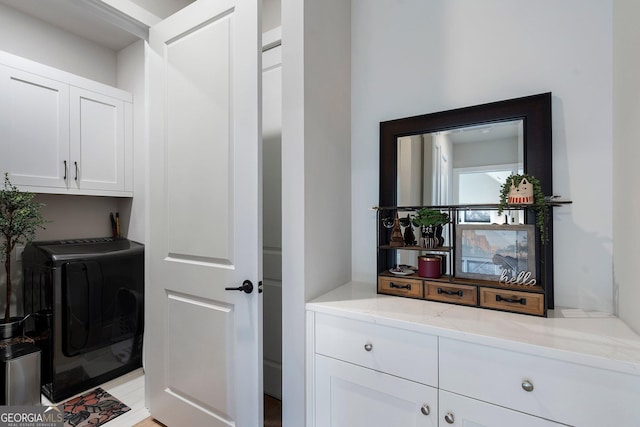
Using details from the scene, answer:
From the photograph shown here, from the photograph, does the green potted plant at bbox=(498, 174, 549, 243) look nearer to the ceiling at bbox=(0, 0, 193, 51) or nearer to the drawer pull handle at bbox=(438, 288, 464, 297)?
the drawer pull handle at bbox=(438, 288, 464, 297)

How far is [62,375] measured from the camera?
207 centimetres

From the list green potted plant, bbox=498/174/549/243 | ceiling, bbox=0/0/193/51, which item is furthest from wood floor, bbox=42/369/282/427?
ceiling, bbox=0/0/193/51

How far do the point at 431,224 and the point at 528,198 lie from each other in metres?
0.38

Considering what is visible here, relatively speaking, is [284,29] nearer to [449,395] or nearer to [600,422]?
[449,395]

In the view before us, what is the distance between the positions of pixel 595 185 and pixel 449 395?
971 millimetres

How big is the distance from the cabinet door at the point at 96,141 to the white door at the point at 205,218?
982mm

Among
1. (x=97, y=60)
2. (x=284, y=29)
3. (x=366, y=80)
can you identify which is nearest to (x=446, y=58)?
(x=366, y=80)

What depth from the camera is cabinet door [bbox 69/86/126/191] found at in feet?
7.76

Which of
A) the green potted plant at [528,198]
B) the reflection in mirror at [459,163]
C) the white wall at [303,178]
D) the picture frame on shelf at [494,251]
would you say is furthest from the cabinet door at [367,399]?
the reflection in mirror at [459,163]

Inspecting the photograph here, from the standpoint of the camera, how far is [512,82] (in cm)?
A: 138

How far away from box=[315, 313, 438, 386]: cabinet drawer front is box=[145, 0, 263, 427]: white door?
0.33 m

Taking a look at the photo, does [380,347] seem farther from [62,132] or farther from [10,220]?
[62,132]

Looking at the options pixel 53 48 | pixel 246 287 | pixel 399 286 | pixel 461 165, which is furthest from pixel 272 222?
pixel 53 48

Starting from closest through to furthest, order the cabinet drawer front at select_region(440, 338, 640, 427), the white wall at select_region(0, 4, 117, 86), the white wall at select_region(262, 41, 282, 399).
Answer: the cabinet drawer front at select_region(440, 338, 640, 427)
the white wall at select_region(262, 41, 282, 399)
the white wall at select_region(0, 4, 117, 86)
